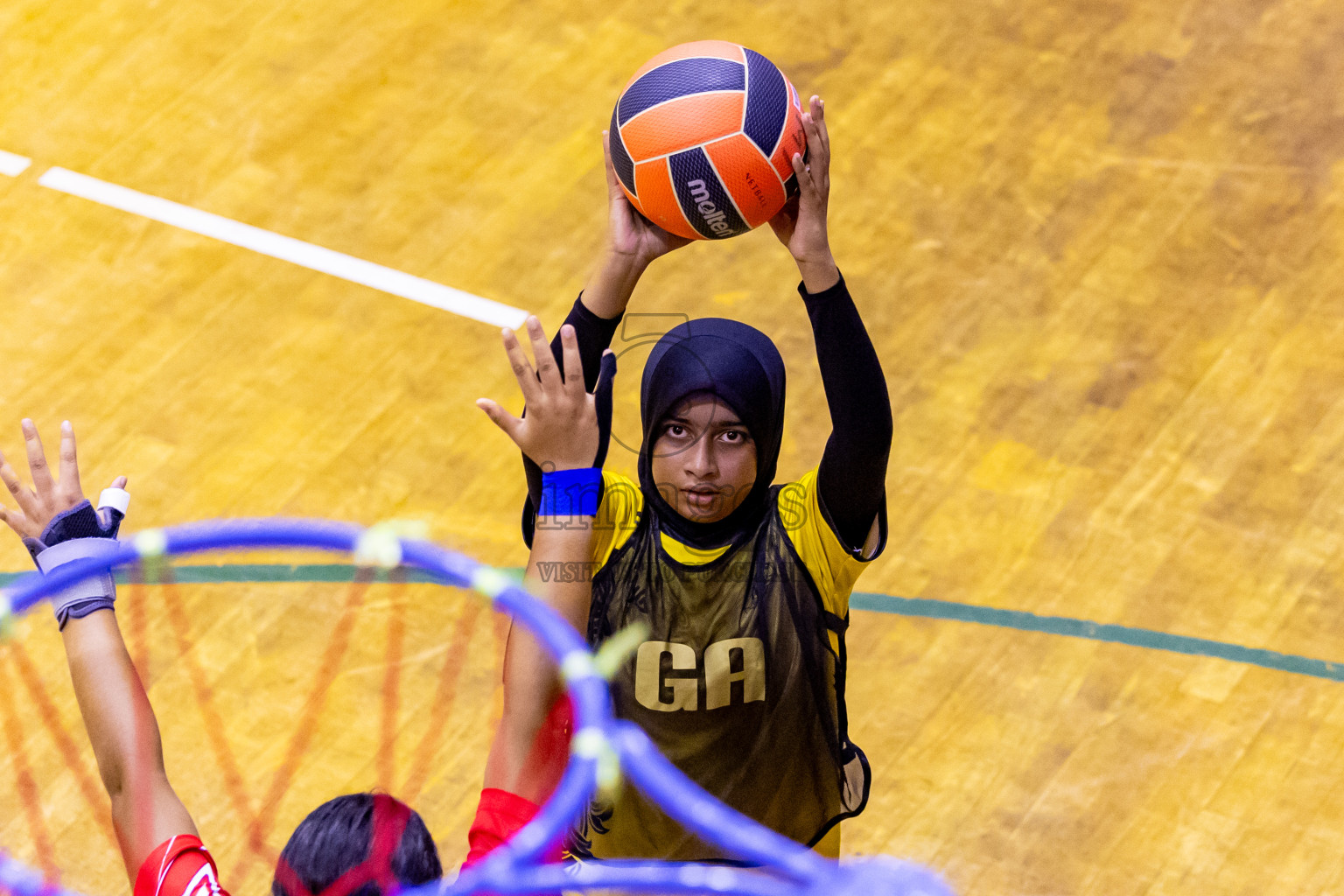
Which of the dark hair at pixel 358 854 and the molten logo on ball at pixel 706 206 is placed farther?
the molten logo on ball at pixel 706 206

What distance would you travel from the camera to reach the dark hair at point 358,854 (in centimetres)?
216

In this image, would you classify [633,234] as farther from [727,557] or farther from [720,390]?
[727,557]

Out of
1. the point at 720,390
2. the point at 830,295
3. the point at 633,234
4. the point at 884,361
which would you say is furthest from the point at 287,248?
the point at 830,295

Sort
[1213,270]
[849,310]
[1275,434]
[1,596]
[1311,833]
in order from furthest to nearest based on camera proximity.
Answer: [1213,270], [1275,434], [1311,833], [849,310], [1,596]

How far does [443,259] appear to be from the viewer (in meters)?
5.72

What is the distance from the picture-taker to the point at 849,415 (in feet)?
8.80

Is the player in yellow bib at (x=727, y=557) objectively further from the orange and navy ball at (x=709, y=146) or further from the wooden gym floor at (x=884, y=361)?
the wooden gym floor at (x=884, y=361)

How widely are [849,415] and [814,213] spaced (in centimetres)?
40

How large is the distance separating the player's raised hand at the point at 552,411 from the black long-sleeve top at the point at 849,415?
3.9 inches

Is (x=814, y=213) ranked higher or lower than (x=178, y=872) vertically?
higher

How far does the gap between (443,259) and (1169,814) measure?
10.9 ft

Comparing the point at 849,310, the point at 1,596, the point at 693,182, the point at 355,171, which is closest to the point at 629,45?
the point at 355,171

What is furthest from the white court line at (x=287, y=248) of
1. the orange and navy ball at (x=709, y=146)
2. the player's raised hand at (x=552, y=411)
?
the player's raised hand at (x=552, y=411)

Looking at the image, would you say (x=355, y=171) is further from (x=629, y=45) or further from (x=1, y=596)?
(x=1, y=596)
